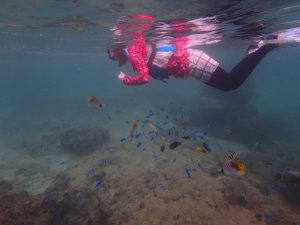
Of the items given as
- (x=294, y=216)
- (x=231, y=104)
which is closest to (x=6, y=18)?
(x=294, y=216)

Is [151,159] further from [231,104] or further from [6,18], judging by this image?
[231,104]

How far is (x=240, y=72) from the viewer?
27.6 ft

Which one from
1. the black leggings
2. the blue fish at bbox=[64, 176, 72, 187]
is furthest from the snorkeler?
the blue fish at bbox=[64, 176, 72, 187]

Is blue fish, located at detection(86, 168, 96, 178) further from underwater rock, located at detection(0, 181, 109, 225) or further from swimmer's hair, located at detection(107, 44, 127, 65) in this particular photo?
swimmer's hair, located at detection(107, 44, 127, 65)

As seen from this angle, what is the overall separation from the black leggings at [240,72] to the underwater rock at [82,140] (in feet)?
47.4

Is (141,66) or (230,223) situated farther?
(141,66)

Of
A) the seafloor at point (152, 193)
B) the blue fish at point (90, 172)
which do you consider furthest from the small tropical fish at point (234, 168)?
the blue fish at point (90, 172)

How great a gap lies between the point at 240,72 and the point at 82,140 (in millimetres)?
16028

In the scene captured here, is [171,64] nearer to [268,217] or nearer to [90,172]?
[268,217]

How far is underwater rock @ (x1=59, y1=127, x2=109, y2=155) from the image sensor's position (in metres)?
21.1

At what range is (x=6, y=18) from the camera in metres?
16.9

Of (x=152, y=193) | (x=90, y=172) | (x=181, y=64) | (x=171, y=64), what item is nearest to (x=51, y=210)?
(x=152, y=193)

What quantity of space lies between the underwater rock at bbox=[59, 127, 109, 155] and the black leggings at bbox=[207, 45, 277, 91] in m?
14.4

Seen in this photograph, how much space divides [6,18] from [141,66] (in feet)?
45.0
